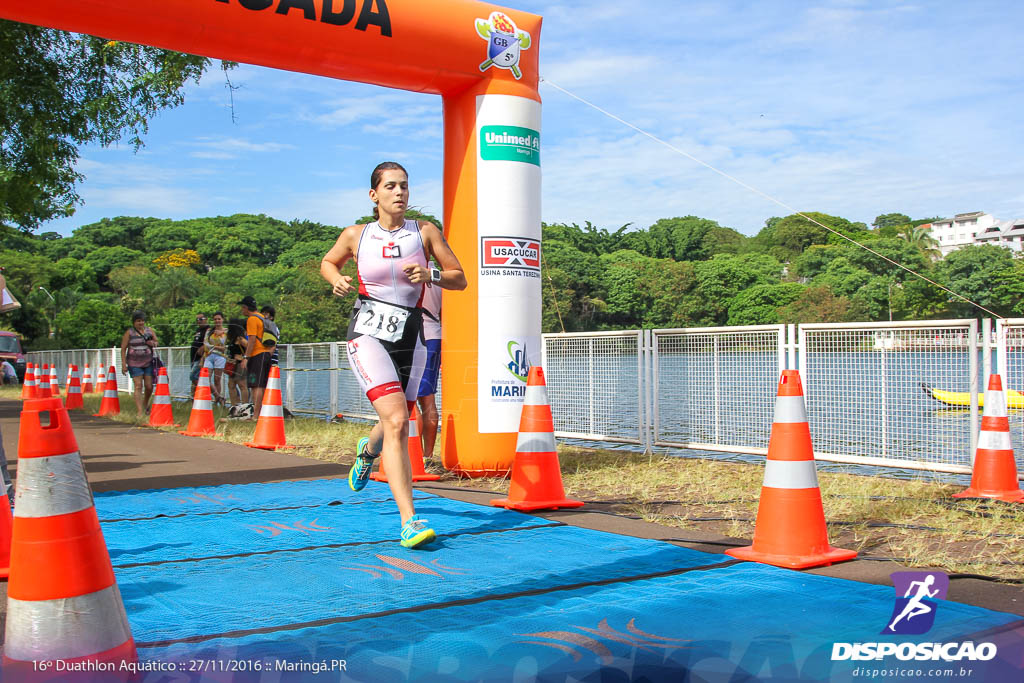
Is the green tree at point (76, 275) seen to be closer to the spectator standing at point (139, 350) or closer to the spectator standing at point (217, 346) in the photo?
the spectator standing at point (217, 346)

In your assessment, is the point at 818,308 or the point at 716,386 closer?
the point at 716,386

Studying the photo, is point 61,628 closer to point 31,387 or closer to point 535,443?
point 31,387

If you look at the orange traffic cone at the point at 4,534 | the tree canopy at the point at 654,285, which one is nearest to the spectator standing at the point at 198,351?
the orange traffic cone at the point at 4,534

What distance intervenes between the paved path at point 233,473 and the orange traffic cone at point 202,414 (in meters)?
0.33

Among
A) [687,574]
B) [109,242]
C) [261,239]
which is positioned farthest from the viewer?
[109,242]

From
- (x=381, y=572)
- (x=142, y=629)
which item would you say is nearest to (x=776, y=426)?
(x=381, y=572)

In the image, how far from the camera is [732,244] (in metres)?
83.4

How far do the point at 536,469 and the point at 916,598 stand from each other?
2.62 meters

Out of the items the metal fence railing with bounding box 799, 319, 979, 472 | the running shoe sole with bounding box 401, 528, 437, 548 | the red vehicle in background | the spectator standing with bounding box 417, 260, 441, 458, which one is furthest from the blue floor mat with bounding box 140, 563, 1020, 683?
the red vehicle in background

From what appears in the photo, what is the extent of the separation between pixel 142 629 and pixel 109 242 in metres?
133

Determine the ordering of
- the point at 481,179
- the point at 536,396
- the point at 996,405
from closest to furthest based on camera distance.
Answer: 1. the point at 536,396
2. the point at 996,405
3. the point at 481,179

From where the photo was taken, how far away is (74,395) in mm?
19391

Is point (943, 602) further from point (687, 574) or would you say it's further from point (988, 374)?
point (988, 374)

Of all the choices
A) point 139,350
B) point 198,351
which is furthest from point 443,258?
point 198,351
